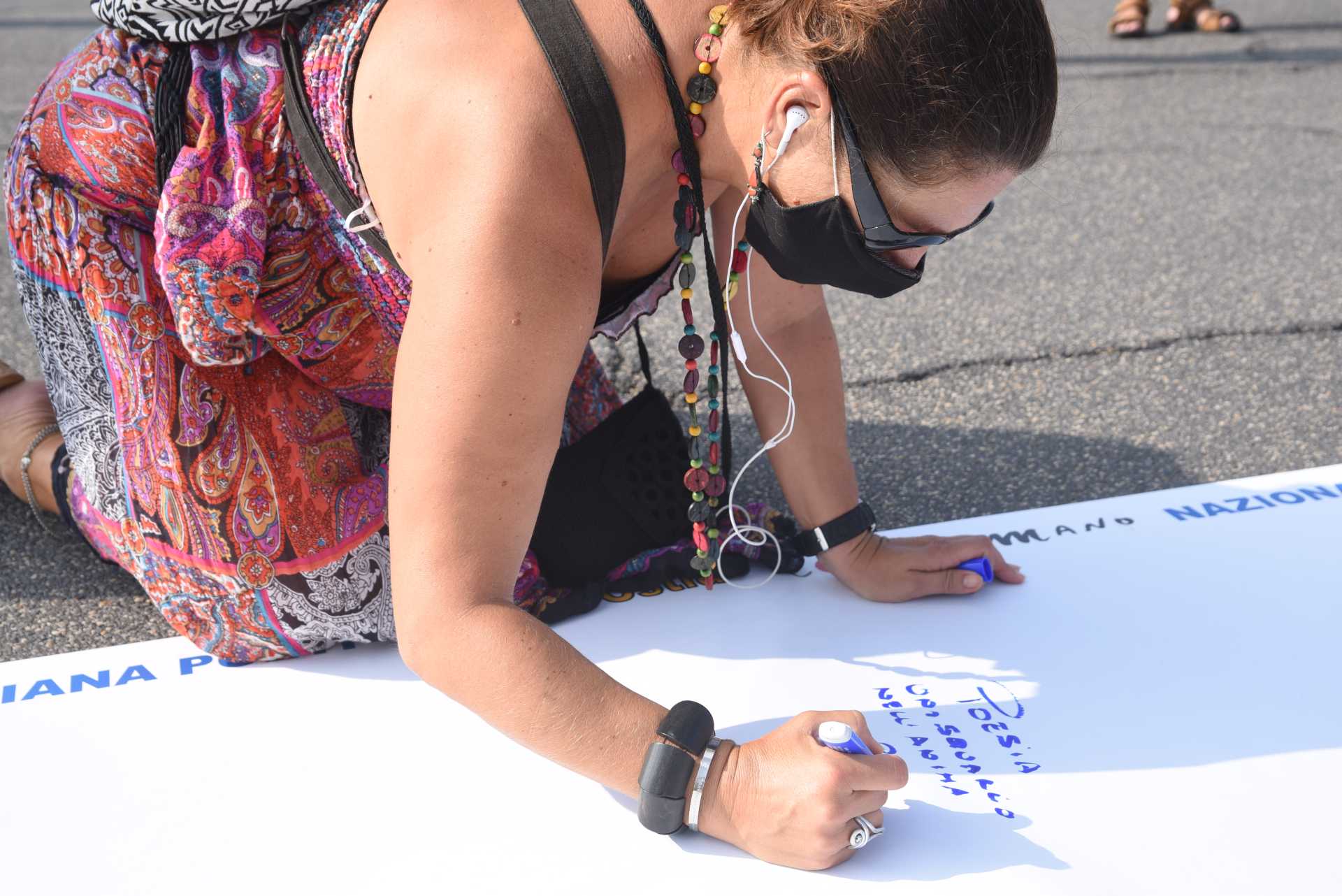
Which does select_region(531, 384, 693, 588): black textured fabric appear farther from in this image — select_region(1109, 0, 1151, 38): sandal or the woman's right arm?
select_region(1109, 0, 1151, 38): sandal

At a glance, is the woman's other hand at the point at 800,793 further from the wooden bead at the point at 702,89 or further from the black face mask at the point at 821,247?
the wooden bead at the point at 702,89

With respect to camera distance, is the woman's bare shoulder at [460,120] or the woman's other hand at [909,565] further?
the woman's other hand at [909,565]

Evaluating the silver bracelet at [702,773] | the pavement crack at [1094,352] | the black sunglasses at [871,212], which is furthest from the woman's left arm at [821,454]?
the pavement crack at [1094,352]

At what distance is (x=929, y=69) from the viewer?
102 cm

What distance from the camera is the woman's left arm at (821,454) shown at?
1.61 meters

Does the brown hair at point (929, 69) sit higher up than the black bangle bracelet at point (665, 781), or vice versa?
the brown hair at point (929, 69)

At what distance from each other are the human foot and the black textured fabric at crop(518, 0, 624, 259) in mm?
1107

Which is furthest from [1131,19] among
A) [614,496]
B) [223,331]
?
[223,331]

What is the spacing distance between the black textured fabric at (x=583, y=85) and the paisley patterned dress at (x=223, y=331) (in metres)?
0.25

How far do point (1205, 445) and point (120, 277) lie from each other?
1697 mm

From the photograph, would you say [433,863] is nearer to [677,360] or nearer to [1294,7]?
[677,360]

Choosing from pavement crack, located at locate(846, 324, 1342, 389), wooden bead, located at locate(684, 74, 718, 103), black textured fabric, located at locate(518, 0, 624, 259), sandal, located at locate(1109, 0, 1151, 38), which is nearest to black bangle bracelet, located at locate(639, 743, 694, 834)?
black textured fabric, located at locate(518, 0, 624, 259)

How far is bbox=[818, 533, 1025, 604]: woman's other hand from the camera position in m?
1.61

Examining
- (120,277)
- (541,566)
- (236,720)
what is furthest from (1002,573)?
(120,277)
